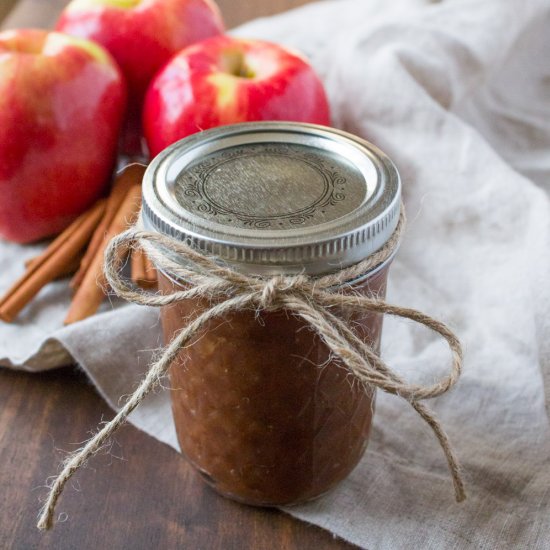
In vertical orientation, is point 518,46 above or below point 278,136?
below

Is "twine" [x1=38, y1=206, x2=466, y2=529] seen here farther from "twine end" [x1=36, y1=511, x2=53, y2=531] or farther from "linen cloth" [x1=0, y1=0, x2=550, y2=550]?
"linen cloth" [x1=0, y1=0, x2=550, y2=550]

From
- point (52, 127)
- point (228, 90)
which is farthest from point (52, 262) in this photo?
point (228, 90)

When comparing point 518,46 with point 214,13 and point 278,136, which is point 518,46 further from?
point 278,136

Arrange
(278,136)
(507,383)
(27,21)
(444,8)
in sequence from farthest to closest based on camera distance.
Result: (27,21), (444,8), (507,383), (278,136)

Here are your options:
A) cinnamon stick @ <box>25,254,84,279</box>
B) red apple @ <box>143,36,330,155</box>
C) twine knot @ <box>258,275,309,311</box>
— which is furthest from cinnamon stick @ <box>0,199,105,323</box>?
twine knot @ <box>258,275,309,311</box>

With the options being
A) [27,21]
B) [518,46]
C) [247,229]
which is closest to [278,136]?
[247,229]

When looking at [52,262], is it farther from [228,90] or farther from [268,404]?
[268,404]
